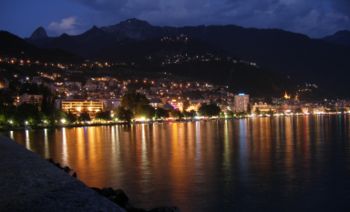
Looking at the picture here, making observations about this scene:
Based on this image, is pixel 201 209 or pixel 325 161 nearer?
pixel 201 209

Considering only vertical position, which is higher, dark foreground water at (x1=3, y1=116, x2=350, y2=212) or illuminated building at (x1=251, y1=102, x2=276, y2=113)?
illuminated building at (x1=251, y1=102, x2=276, y2=113)

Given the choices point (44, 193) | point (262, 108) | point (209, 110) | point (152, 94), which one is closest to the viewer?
point (44, 193)

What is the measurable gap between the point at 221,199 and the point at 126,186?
13.1 ft

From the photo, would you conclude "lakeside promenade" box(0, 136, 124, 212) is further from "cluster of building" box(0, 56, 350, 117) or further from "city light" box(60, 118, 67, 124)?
"cluster of building" box(0, 56, 350, 117)

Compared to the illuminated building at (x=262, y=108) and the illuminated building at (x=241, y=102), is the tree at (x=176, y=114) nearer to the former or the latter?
the illuminated building at (x=241, y=102)

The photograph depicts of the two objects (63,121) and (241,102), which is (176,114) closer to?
(63,121)

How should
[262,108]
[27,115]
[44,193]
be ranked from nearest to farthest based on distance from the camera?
[44,193]
[27,115]
[262,108]

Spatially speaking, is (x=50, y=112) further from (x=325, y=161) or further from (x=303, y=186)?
(x=303, y=186)

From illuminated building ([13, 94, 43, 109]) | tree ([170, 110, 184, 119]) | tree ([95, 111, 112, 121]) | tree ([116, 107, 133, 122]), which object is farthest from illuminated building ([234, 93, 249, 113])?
illuminated building ([13, 94, 43, 109])

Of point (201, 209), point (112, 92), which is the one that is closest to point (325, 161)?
point (201, 209)

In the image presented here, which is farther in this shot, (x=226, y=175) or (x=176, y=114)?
(x=176, y=114)

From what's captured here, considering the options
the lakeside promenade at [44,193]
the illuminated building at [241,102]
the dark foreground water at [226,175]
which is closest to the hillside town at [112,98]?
the illuminated building at [241,102]

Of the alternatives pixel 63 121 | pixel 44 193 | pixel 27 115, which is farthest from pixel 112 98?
pixel 44 193

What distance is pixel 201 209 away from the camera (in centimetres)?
1343
